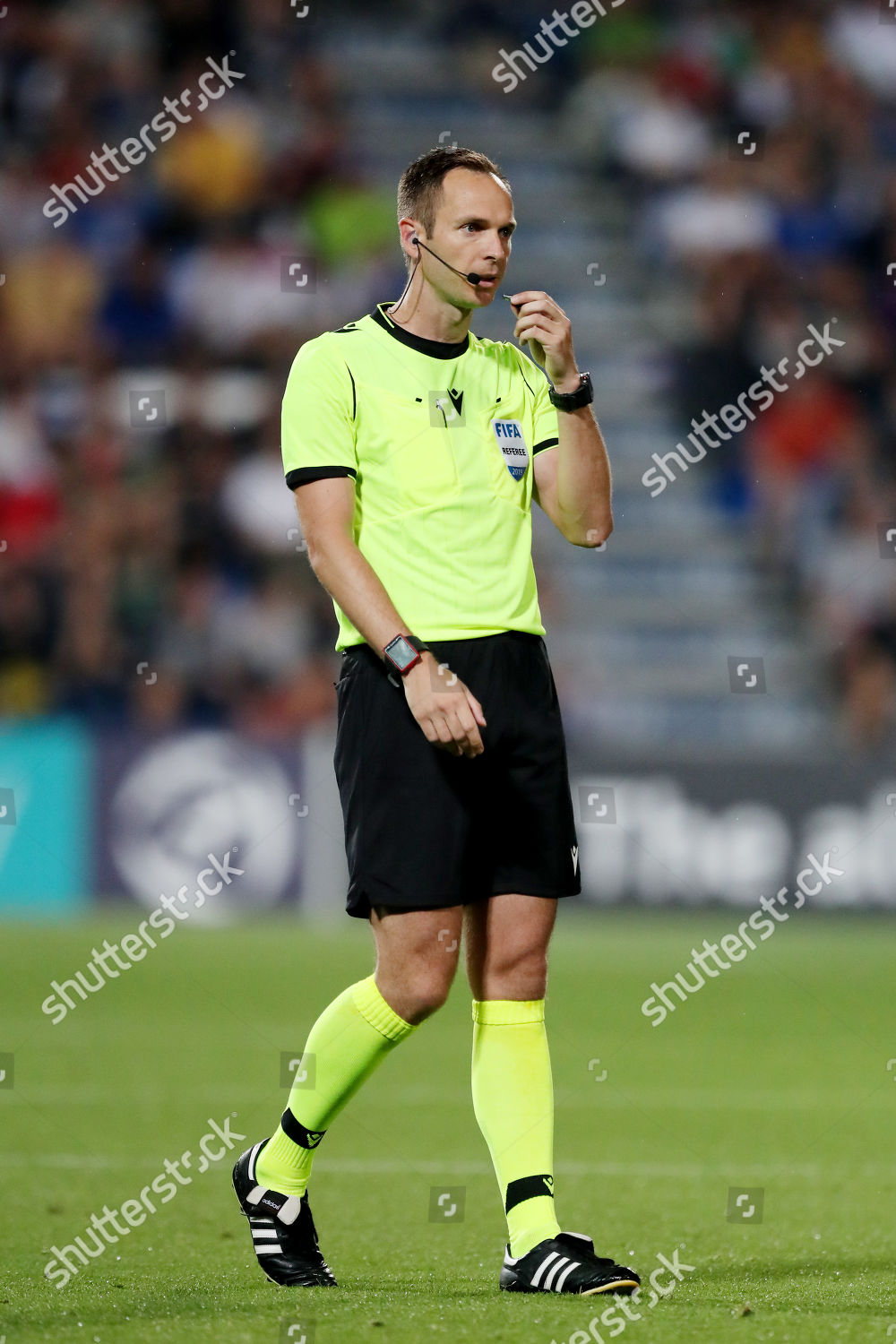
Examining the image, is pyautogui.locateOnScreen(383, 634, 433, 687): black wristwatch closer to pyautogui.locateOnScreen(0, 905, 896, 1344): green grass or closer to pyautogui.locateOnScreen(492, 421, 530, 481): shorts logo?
pyautogui.locateOnScreen(492, 421, 530, 481): shorts logo

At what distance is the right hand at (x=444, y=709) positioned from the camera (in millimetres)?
3859

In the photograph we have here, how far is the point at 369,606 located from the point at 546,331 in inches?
25.2

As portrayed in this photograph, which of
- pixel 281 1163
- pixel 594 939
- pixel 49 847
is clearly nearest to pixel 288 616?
pixel 49 847

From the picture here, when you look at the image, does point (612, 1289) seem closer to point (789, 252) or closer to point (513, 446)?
point (513, 446)

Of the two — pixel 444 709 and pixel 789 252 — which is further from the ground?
pixel 789 252

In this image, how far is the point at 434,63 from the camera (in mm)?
17453

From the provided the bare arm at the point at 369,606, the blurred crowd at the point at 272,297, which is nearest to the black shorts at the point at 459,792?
the bare arm at the point at 369,606

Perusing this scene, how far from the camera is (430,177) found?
4.16 metres

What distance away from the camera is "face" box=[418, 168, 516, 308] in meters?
4.11

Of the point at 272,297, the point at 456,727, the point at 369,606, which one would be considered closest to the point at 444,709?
the point at 456,727

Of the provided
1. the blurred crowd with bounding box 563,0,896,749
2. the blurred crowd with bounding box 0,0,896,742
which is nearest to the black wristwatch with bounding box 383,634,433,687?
the blurred crowd with bounding box 0,0,896,742

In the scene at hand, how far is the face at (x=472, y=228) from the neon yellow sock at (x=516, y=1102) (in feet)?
4.71

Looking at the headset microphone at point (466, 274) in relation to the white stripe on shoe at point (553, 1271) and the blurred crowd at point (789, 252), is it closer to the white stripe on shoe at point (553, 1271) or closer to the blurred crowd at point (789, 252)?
the white stripe on shoe at point (553, 1271)

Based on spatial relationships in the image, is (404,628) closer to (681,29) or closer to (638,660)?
(638,660)
